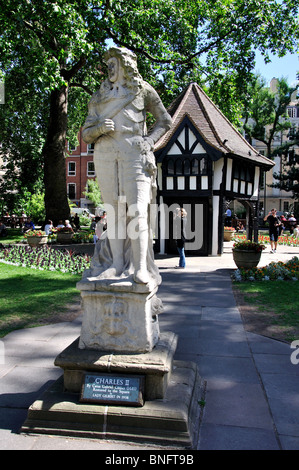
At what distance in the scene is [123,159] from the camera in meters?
3.76

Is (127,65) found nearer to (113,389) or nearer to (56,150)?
(113,389)

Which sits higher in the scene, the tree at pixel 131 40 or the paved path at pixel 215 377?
the tree at pixel 131 40

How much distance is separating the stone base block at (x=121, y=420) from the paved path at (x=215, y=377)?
0.24 ft

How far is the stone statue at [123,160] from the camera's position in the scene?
375cm

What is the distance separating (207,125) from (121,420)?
1505 centimetres

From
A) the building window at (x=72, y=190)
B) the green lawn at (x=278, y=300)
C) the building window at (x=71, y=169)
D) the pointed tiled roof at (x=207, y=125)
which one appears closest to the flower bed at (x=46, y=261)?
the green lawn at (x=278, y=300)

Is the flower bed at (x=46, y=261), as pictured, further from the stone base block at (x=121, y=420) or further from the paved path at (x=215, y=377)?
the stone base block at (x=121, y=420)

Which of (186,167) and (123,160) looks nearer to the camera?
(123,160)

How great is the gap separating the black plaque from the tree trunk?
57.4 ft

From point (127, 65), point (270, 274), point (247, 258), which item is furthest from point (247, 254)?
point (127, 65)

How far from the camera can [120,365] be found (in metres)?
3.43

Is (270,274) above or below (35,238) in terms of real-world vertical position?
below

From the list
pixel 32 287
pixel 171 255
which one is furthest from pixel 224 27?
pixel 32 287

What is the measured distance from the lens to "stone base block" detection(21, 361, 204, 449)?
3137mm
